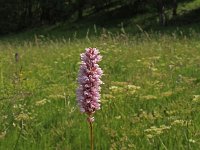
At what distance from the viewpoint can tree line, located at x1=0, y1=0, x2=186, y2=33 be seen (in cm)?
6541

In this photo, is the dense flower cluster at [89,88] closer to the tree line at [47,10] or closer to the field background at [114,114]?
the field background at [114,114]

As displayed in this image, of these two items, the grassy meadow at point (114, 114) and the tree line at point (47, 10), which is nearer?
the grassy meadow at point (114, 114)

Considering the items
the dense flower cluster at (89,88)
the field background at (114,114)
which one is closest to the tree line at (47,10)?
the field background at (114,114)

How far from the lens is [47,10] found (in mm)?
73312

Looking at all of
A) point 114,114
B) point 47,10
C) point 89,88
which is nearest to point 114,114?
point 114,114

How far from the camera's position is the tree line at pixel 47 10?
65412mm

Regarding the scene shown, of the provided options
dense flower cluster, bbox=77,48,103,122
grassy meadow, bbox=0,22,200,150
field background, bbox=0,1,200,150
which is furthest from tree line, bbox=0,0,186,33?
dense flower cluster, bbox=77,48,103,122

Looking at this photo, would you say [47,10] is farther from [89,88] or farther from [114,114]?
[89,88]

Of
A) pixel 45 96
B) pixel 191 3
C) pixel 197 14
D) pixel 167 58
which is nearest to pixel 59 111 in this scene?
pixel 45 96

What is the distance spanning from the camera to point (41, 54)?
45.9 feet

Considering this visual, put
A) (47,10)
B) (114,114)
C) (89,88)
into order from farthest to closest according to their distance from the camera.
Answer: (47,10) → (114,114) → (89,88)

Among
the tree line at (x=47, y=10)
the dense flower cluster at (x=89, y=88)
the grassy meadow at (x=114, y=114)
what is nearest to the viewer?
the dense flower cluster at (x=89, y=88)

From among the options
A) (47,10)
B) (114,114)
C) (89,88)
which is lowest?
(114,114)

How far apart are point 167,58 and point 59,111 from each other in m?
5.10
